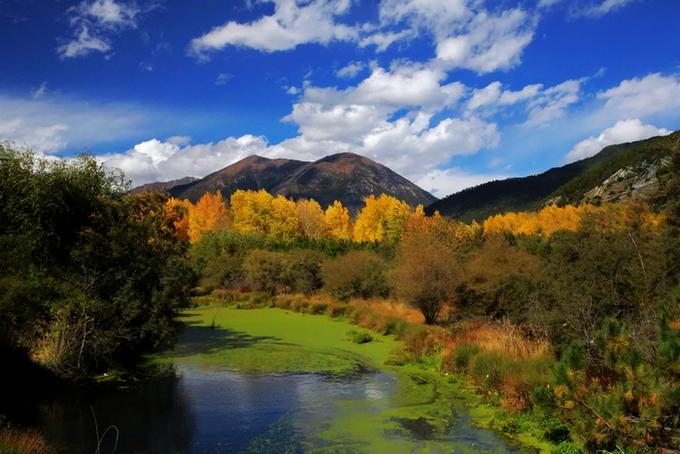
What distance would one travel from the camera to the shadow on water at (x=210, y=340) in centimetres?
1891

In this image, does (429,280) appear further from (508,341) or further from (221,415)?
(221,415)

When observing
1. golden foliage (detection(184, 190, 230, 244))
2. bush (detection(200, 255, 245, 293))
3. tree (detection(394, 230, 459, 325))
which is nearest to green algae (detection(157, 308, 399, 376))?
tree (detection(394, 230, 459, 325))

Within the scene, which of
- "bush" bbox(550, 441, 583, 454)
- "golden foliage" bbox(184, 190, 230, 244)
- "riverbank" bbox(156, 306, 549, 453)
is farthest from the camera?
"golden foliage" bbox(184, 190, 230, 244)

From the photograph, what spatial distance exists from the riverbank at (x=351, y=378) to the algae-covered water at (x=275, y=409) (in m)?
0.04

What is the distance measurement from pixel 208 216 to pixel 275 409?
63.6 m

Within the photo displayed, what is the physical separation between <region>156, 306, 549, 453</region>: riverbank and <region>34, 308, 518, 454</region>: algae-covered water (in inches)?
1.4

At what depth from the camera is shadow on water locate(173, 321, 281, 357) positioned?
18.9m

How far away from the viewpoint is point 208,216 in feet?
239

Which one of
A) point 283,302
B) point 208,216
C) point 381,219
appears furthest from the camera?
point 208,216

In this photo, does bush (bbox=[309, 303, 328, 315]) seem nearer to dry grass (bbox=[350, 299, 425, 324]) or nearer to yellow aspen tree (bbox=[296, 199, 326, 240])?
dry grass (bbox=[350, 299, 425, 324])

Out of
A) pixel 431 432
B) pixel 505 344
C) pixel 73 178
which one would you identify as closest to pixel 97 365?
pixel 73 178

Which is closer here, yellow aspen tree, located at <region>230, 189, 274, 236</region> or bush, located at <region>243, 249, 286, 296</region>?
bush, located at <region>243, 249, 286, 296</region>

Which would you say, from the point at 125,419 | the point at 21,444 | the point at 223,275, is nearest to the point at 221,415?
the point at 125,419

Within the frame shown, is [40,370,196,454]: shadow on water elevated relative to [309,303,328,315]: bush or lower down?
elevated
